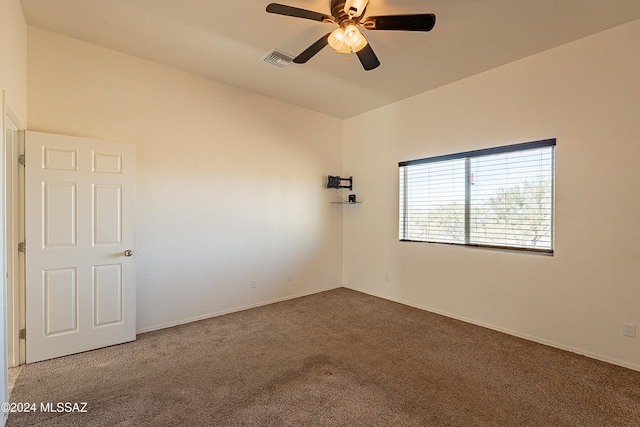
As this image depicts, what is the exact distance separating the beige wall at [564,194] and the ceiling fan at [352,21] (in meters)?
1.92

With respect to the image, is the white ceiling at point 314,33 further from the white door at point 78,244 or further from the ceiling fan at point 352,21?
the white door at point 78,244

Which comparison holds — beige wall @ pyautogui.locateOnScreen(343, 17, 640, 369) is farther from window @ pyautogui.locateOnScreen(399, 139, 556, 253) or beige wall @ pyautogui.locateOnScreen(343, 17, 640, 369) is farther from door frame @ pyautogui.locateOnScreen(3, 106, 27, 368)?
door frame @ pyautogui.locateOnScreen(3, 106, 27, 368)

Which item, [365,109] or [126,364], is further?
[365,109]

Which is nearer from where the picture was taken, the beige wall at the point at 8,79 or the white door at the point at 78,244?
the beige wall at the point at 8,79

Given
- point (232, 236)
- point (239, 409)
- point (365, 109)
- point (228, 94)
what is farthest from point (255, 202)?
point (239, 409)

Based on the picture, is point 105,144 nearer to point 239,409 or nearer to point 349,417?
point 239,409

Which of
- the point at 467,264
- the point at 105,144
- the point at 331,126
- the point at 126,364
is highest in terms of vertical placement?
the point at 331,126

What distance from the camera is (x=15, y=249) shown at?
2.63 m

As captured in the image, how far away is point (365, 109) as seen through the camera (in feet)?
16.1

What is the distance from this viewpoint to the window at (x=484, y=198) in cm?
323

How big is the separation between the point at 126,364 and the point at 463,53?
14.7 feet

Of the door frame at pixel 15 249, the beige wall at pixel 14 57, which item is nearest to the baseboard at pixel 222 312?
the door frame at pixel 15 249

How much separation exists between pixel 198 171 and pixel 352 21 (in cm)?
252

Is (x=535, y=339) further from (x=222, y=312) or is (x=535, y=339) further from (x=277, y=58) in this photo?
(x=277, y=58)
